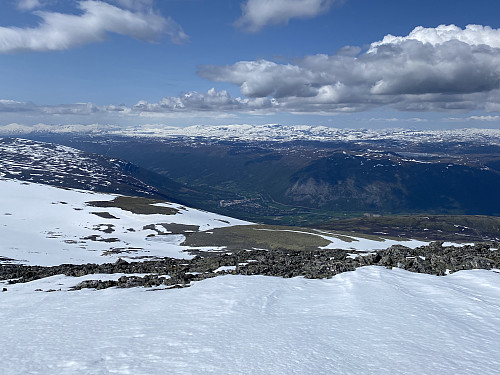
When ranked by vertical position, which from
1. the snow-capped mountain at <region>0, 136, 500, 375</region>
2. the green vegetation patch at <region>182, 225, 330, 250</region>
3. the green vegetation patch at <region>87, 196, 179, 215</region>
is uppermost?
the snow-capped mountain at <region>0, 136, 500, 375</region>

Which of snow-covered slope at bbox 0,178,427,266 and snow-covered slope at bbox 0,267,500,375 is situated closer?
snow-covered slope at bbox 0,267,500,375

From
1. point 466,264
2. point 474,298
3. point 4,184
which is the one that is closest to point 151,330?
point 474,298

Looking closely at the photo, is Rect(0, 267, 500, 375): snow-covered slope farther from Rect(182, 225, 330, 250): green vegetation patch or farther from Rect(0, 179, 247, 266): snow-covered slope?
Rect(182, 225, 330, 250): green vegetation patch

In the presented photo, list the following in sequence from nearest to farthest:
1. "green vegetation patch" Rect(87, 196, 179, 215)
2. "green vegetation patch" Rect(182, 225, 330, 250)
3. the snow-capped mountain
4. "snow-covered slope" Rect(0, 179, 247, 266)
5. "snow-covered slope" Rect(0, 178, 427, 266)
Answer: the snow-capped mountain → "snow-covered slope" Rect(0, 179, 247, 266) → "snow-covered slope" Rect(0, 178, 427, 266) → "green vegetation patch" Rect(182, 225, 330, 250) → "green vegetation patch" Rect(87, 196, 179, 215)

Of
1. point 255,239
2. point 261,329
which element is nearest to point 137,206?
point 255,239

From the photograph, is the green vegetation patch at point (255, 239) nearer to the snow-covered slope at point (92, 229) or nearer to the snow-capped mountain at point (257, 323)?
the snow-covered slope at point (92, 229)

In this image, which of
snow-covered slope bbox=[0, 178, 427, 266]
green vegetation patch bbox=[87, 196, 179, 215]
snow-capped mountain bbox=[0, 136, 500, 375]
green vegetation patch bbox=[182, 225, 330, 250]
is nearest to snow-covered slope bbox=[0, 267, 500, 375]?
snow-capped mountain bbox=[0, 136, 500, 375]

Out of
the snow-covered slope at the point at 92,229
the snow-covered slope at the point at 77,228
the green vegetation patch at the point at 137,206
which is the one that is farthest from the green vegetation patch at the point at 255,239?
the green vegetation patch at the point at 137,206
